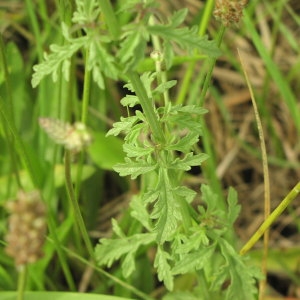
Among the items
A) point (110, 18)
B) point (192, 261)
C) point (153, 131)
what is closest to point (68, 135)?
point (110, 18)

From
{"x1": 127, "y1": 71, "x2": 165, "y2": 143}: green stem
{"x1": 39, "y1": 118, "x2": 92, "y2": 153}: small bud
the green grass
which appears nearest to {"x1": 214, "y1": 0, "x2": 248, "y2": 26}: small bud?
the green grass

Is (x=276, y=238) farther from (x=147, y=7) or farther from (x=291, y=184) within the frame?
(x=147, y=7)

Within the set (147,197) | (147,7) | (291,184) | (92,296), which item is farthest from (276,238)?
(147,7)

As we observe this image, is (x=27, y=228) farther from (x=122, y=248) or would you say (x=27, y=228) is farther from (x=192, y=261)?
(x=122, y=248)

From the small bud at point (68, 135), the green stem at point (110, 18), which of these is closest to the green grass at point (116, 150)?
the green stem at point (110, 18)

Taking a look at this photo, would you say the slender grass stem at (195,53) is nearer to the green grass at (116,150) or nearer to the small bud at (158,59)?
the green grass at (116,150)

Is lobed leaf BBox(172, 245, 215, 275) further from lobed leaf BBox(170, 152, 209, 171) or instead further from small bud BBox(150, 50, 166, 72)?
small bud BBox(150, 50, 166, 72)

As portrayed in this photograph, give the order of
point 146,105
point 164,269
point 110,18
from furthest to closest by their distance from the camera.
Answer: point 164,269
point 146,105
point 110,18
